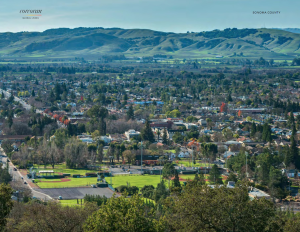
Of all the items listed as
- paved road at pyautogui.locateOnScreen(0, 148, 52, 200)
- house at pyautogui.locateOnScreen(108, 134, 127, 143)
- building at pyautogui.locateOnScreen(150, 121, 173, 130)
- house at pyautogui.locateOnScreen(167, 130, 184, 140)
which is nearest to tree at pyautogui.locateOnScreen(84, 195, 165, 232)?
paved road at pyautogui.locateOnScreen(0, 148, 52, 200)

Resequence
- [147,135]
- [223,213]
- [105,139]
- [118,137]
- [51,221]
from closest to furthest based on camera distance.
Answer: [223,213] < [51,221] < [105,139] < [147,135] < [118,137]

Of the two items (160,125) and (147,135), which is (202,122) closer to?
(160,125)

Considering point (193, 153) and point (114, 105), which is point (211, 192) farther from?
point (114, 105)

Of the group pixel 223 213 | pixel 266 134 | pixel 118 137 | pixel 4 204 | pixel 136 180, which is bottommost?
pixel 118 137

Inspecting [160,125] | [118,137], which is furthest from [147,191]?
[160,125]

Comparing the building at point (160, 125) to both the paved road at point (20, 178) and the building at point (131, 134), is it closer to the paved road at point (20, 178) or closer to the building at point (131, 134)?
the building at point (131, 134)

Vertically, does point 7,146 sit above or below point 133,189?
below

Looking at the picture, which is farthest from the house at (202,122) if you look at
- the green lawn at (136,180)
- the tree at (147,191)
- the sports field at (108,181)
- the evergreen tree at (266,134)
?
the tree at (147,191)

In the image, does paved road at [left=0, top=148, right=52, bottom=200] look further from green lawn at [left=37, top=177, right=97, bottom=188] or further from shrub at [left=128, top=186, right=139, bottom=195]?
Answer: shrub at [left=128, top=186, right=139, bottom=195]

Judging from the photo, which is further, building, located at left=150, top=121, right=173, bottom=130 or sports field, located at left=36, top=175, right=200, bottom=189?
building, located at left=150, top=121, right=173, bottom=130
